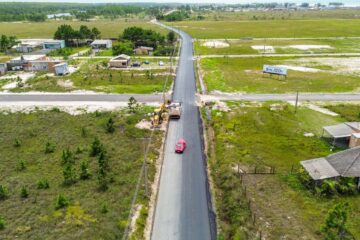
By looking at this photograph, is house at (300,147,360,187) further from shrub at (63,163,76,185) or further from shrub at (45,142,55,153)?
shrub at (45,142,55,153)

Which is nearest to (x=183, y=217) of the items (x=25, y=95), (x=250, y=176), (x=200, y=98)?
(x=250, y=176)

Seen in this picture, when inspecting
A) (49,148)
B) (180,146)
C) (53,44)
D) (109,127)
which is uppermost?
(53,44)

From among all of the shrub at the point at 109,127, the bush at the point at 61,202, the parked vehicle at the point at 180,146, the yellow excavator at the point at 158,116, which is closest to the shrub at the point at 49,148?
the shrub at the point at 109,127

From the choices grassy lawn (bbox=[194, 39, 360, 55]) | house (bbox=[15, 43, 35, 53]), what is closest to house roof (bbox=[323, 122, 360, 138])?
grassy lawn (bbox=[194, 39, 360, 55])

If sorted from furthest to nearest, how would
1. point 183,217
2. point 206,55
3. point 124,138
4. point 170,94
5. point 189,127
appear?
1. point 206,55
2. point 170,94
3. point 189,127
4. point 124,138
5. point 183,217

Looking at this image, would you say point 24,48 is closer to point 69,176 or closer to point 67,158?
point 67,158

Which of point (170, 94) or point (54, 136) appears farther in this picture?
point (170, 94)

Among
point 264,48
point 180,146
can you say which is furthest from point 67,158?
point 264,48

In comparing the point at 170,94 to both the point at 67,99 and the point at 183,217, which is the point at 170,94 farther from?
the point at 183,217
